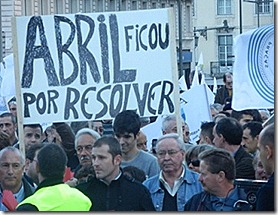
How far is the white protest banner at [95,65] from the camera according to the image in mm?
8664

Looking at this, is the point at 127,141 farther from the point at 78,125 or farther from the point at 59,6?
the point at 59,6

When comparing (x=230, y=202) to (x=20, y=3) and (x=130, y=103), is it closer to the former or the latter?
(x=130, y=103)

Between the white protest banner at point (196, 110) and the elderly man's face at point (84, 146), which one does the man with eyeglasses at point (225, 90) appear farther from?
the elderly man's face at point (84, 146)

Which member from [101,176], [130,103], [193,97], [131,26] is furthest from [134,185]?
[193,97]

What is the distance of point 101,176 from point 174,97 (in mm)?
1514

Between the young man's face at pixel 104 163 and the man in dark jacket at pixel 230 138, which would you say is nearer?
the young man's face at pixel 104 163

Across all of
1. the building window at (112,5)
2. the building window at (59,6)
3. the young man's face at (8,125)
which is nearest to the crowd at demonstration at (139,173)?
the young man's face at (8,125)

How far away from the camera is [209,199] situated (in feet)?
22.6

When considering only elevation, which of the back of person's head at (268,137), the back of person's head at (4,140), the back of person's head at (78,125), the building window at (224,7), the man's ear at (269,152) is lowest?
the back of person's head at (78,125)

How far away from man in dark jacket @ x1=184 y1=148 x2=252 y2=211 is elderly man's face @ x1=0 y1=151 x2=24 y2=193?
4.81ft

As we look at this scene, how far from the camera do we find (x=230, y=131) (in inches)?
344

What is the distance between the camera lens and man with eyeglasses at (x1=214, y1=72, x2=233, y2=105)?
15.7m

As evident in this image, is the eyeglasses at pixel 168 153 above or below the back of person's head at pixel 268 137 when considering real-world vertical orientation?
below

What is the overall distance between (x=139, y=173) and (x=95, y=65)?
1.09 metres
